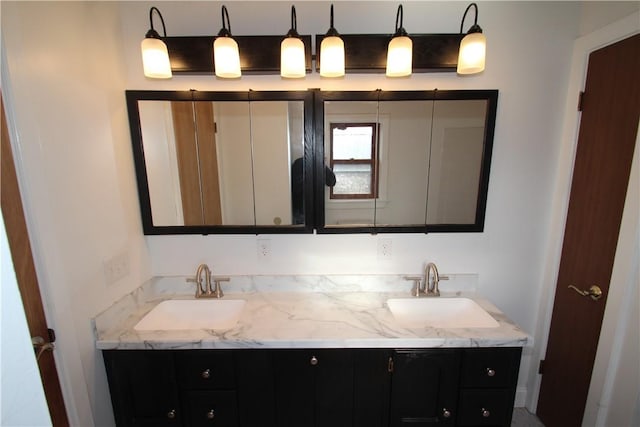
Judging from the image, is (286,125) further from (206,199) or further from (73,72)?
(73,72)

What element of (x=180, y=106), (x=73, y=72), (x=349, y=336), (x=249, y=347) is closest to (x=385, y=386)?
(x=349, y=336)

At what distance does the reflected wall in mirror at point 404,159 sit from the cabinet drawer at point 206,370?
788 mm

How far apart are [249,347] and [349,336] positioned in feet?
1.42

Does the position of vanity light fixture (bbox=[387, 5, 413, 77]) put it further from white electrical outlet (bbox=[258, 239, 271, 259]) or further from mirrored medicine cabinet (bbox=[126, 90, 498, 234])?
white electrical outlet (bbox=[258, 239, 271, 259])

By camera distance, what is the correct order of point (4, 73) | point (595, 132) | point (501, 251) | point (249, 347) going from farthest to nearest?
point (501, 251) → point (595, 132) → point (249, 347) → point (4, 73)

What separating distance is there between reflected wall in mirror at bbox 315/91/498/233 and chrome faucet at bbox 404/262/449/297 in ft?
0.79

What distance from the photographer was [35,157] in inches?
35.5

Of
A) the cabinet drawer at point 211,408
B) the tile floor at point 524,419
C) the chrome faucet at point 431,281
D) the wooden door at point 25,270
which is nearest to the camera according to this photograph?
the wooden door at point 25,270

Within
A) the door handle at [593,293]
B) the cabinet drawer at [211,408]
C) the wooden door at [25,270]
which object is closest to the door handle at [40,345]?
the wooden door at [25,270]

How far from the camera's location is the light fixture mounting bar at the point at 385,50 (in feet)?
4.21

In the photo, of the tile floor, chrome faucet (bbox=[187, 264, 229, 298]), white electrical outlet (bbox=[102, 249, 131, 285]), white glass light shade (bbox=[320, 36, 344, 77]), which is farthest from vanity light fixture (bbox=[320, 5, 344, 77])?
the tile floor

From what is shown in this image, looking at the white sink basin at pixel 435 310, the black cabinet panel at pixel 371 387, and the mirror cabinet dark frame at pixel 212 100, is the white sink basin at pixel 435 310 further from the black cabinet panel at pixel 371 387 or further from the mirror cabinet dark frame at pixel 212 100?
the mirror cabinet dark frame at pixel 212 100

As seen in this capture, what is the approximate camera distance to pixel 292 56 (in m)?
1.12

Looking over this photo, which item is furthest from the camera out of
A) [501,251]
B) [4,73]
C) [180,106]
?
[501,251]
